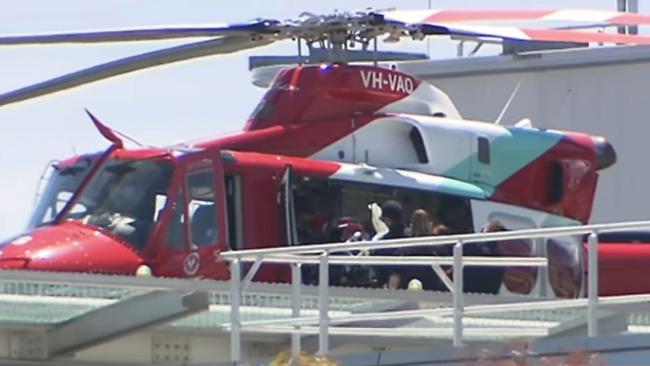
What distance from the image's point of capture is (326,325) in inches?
455

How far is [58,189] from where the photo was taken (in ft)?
54.0

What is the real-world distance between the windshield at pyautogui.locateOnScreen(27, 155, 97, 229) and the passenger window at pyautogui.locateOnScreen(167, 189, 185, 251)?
0.83 metres

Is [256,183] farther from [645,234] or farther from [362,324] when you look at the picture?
[645,234]

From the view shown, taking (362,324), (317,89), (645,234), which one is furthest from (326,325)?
(645,234)

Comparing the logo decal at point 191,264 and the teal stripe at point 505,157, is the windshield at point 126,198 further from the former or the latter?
the teal stripe at point 505,157

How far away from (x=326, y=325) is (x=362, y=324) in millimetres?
2083

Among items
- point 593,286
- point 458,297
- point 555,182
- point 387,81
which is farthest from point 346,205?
point 593,286

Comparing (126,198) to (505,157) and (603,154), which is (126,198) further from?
(603,154)

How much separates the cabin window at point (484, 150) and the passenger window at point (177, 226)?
3.01m

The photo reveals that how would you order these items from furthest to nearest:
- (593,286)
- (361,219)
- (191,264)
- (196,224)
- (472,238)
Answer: (361,219)
(196,224)
(191,264)
(472,238)
(593,286)

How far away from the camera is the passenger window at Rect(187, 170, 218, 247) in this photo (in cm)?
1611

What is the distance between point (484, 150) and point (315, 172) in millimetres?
1860

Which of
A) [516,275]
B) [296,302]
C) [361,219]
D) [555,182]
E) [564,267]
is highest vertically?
[296,302]

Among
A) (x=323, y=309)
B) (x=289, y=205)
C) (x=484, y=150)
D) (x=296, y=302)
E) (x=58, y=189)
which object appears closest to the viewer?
(x=323, y=309)
